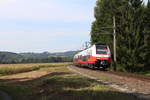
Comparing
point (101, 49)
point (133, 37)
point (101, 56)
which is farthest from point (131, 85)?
point (101, 49)

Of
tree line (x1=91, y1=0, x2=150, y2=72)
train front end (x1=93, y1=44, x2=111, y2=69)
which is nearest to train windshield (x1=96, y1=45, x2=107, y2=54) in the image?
train front end (x1=93, y1=44, x2=111, y2=69)

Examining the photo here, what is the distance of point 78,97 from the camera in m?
10.3

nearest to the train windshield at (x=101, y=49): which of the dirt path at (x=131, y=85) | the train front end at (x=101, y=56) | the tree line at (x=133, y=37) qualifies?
the train front end at (x=101, y=56)

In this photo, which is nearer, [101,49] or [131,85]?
[131,85]

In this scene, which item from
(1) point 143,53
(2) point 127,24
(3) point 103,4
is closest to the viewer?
(1) point 143,53

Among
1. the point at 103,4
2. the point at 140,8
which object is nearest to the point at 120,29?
the point at 140,8

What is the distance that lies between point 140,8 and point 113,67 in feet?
27.6

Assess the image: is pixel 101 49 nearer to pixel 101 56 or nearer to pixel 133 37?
pixel 101 56

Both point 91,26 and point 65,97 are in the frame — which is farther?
point 91,26

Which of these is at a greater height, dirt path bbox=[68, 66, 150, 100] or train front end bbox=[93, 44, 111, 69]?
train front end bbox=[93, 44, 111, 69]

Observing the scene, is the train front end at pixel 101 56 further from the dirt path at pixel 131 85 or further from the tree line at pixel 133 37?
the dirt path at pixel 131 85

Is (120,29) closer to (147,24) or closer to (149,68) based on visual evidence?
(147,24)

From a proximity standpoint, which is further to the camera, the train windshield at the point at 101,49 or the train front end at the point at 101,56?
the train windshield at the point at 101,49

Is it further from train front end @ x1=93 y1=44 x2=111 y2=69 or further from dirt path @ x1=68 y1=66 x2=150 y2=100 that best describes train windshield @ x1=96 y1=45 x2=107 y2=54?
dirt path @ x1=68 y1=66 x2=150 y2=100
